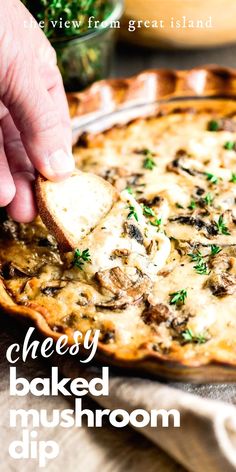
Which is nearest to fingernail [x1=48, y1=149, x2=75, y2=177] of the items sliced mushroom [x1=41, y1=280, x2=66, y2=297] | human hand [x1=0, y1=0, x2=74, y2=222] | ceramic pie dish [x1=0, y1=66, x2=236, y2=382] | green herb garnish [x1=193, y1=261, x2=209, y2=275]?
human hand [x1=0, y1=0, x2=74, y2=222]

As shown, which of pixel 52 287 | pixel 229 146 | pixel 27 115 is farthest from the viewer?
pixel 229 146

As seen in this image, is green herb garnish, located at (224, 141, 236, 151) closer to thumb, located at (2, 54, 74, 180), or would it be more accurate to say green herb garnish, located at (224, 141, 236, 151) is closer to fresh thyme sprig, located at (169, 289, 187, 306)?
thumb, located at (2, 54, 74, 180)

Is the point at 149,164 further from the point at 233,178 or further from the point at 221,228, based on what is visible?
the point at 221,228

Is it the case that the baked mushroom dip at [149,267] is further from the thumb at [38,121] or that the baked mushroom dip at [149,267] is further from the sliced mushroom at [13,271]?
the thumb at [38,121]

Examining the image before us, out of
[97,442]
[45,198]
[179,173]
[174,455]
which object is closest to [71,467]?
[97,442]

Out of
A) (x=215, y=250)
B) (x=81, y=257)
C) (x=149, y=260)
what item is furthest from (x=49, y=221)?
(x=215, y=250)

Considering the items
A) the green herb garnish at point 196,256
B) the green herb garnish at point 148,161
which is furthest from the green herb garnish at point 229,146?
the green herb garnish at point 196,256
